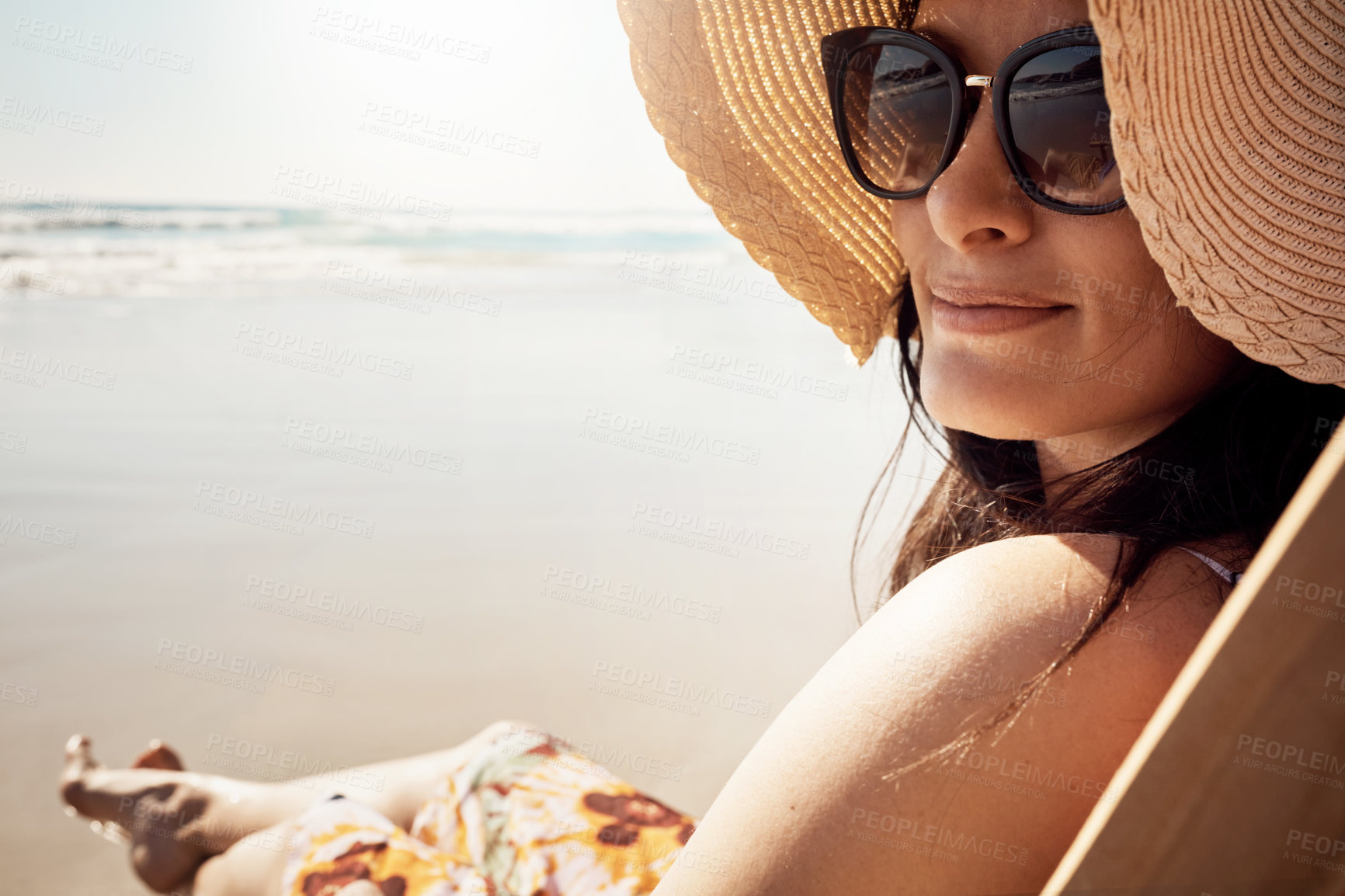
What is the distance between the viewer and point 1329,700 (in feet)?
1.65

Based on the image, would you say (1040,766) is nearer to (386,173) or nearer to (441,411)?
(441,411)

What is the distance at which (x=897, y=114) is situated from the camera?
4.58 ft

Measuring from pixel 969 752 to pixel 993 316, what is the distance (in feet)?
2.03

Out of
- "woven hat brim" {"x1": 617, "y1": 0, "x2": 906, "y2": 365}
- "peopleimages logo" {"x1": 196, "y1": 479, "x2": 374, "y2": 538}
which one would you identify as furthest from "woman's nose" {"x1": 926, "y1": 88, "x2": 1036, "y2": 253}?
"peopleimages logo" {"x1": 196, "y1": 479, "x2": 374, "y2": 538}

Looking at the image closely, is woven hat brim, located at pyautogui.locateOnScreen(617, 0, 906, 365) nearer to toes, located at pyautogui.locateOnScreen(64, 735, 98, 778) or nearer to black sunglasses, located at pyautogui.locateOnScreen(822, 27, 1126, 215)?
black sunglasses, located at pyautogui.locateOnScreen(822, 27, 1126, 215)

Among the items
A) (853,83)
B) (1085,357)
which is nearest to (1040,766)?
(1085,357)

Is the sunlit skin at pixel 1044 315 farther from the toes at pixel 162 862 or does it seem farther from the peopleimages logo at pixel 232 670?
the peopleimages logo at pixel 232 670

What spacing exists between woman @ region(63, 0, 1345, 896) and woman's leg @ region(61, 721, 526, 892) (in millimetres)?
44

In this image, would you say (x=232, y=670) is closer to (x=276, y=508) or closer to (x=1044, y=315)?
(x=276, y=508)

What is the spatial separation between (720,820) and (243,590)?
339cm

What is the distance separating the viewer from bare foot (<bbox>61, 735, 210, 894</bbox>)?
7.04ft

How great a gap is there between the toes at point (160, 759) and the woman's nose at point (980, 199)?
8.21 feet

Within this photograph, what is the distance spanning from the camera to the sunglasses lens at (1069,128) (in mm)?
1080

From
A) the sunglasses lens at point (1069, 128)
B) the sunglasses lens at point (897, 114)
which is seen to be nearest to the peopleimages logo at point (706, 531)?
the sunglasses lens at point (897, 114)
